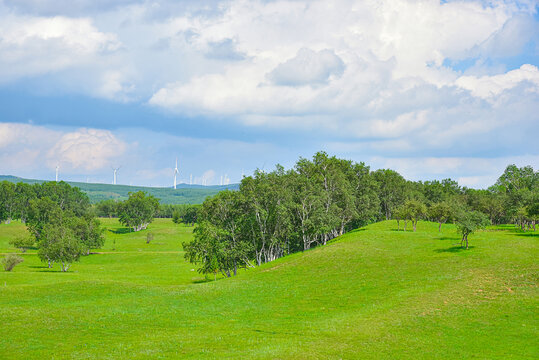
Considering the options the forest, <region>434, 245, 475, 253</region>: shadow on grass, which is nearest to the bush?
the forest

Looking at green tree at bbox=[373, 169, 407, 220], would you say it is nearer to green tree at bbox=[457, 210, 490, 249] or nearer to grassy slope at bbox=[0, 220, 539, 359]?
grassy slope at bbox=[0, 220, 539, 359]

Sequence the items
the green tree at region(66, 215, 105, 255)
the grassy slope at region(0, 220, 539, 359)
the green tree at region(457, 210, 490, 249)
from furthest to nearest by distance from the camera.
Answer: the green tree at region(66, 215, 105, 255), the green tree at region(457, 210, 490, 249), the grassy slope at region(0, 220, 539, 359)

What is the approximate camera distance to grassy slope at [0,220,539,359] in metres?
30.8

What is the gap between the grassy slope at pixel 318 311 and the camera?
101ft

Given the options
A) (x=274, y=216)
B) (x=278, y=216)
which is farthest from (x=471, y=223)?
(x=274, y=216)

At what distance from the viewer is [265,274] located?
69.5m

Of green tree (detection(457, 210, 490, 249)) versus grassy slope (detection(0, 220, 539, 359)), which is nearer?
grassy slope (detection(0, 220, 539, 359))

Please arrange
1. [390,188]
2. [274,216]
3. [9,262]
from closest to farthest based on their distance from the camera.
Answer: [274,216], [9,262], [390,188]

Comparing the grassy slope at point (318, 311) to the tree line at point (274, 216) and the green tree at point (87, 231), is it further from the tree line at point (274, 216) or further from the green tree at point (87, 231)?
the green tree at point (87, 231)

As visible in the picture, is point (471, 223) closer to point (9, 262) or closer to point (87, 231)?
point (9, 262)

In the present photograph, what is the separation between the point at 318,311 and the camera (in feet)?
149

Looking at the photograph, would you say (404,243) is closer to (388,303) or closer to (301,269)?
(301,269)

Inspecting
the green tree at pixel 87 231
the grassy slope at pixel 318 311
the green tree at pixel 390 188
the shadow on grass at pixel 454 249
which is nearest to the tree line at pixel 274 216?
the shadow on grass at pixel 454 249

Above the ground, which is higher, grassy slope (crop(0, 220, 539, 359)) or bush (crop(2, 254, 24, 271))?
grassy slope (crop(0, 220, 539, 359))
